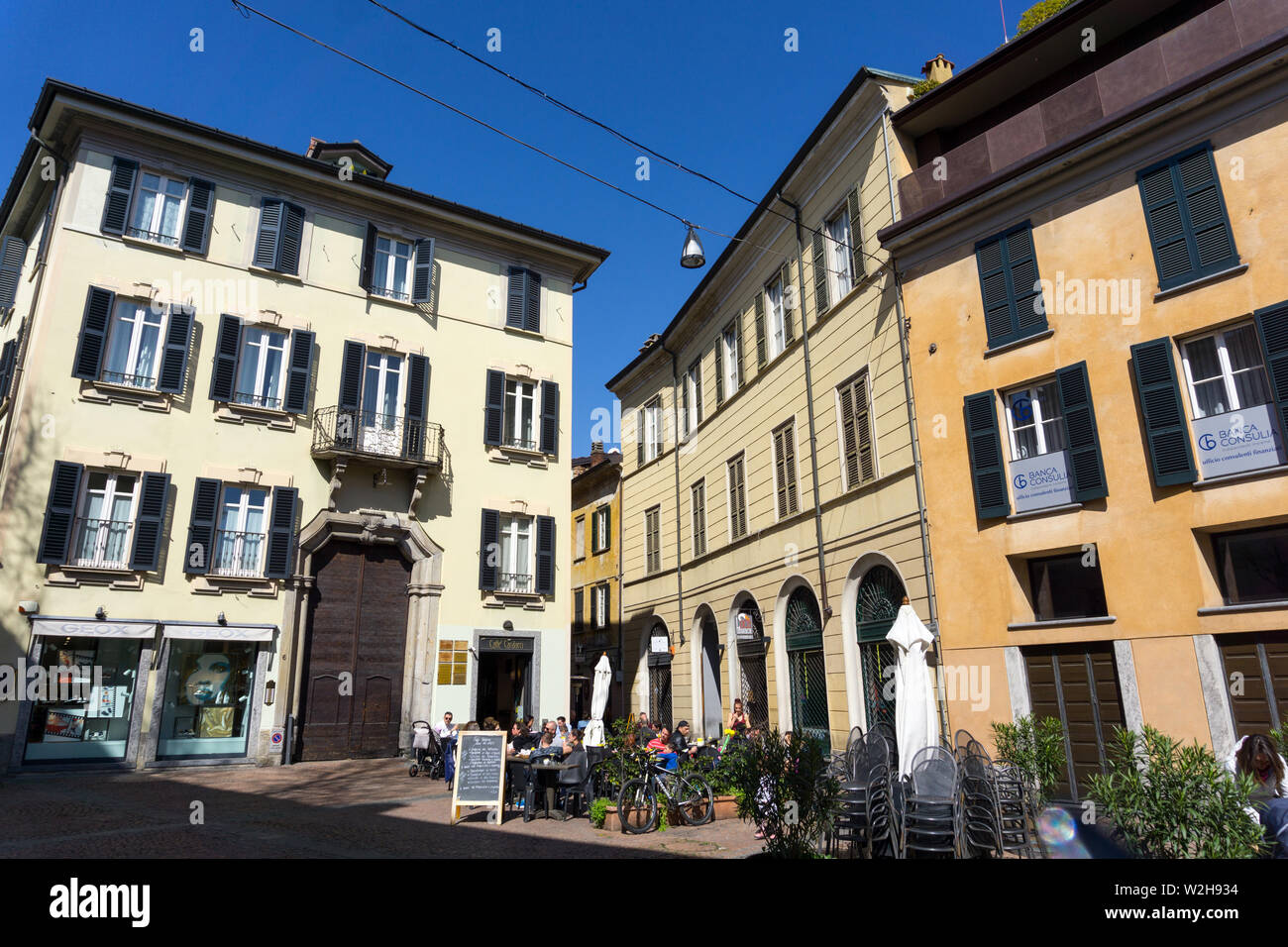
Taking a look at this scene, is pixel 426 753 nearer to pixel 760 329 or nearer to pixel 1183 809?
pixel 760 329

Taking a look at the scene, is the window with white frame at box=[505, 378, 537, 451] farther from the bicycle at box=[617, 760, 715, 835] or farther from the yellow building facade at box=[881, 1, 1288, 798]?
the bicycle at box=[617, 760, 715, 835]

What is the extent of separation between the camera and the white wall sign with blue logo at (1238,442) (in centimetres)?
1083

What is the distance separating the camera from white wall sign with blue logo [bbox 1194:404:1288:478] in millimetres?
10828

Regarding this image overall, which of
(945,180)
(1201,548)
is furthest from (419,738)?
(945,180)

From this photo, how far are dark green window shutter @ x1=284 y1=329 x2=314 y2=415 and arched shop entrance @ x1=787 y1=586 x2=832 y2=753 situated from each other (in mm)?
12435

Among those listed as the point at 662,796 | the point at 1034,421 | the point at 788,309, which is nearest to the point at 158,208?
the point at 788,309

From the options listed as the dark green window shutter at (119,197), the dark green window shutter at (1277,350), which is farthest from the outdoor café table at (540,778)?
the dark green window shutter at (119,197)

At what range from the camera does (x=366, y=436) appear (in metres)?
18.8

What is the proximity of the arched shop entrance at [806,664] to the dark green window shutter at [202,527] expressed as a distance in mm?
12995

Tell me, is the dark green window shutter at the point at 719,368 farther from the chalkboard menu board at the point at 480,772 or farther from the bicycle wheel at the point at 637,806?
the bicycle wheel at the point at 637,806

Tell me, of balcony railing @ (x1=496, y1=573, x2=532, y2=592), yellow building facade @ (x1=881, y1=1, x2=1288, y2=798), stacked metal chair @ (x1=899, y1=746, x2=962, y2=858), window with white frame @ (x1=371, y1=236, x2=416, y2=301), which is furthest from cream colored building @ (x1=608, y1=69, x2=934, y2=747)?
window with white frame @ (x1=371, y1=236, x2=416, y2=301)

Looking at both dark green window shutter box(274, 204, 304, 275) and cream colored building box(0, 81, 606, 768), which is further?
dark green window shutter box(274, 204, 304, 275)
